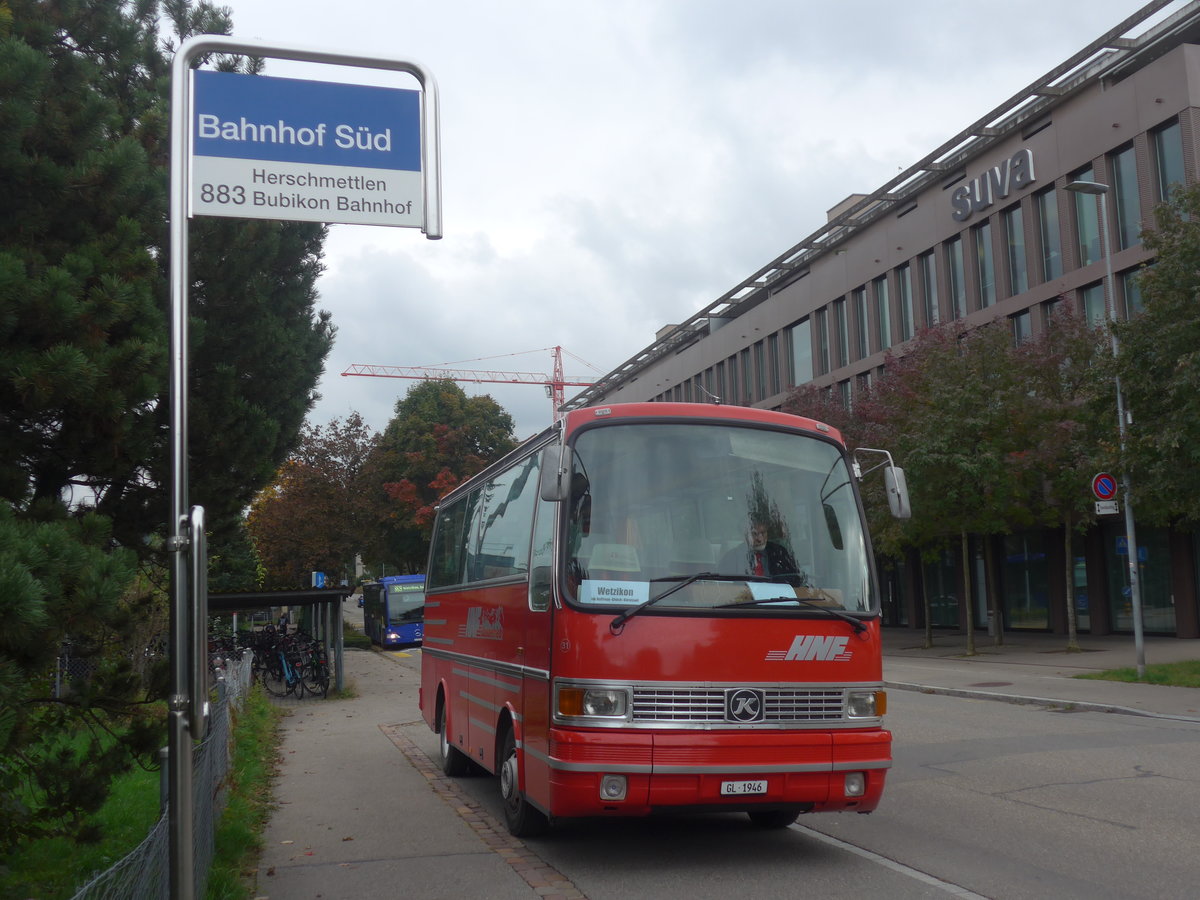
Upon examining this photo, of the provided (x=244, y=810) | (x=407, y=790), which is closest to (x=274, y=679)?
(x=407, y=790)

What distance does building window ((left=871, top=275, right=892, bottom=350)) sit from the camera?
42.1 m

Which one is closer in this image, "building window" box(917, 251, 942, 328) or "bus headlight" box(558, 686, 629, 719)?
"bus headlight" box(558, 686, 629, 719)

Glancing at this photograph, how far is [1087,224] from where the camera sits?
104 feet

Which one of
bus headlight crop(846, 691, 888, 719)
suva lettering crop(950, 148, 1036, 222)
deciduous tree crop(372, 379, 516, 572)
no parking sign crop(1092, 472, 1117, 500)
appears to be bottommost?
bus headlight crop(846, 691, 888, 719)

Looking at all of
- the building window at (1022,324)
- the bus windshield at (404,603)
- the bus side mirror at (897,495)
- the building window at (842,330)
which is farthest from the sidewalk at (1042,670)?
the bus windshield at (404,603)

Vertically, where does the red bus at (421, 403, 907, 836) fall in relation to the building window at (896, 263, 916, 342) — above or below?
below

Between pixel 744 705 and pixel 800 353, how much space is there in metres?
42.8

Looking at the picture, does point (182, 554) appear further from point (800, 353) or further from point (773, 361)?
point (773, 361)

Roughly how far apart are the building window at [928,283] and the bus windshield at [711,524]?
32296 mm

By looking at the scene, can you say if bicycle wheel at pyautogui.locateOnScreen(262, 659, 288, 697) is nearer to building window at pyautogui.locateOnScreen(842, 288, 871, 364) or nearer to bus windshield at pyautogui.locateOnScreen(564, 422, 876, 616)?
bus windshield at pyautogui.locateOnScreen(564, 422, 876, 616)

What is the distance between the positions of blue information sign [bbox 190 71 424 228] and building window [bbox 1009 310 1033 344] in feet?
102

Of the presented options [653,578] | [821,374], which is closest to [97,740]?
[653,578]

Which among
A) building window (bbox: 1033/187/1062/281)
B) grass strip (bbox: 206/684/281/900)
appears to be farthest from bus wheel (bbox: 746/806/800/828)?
building window (bbox: 1033/187/1062/281)

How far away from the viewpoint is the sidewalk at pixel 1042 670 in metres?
16.9
